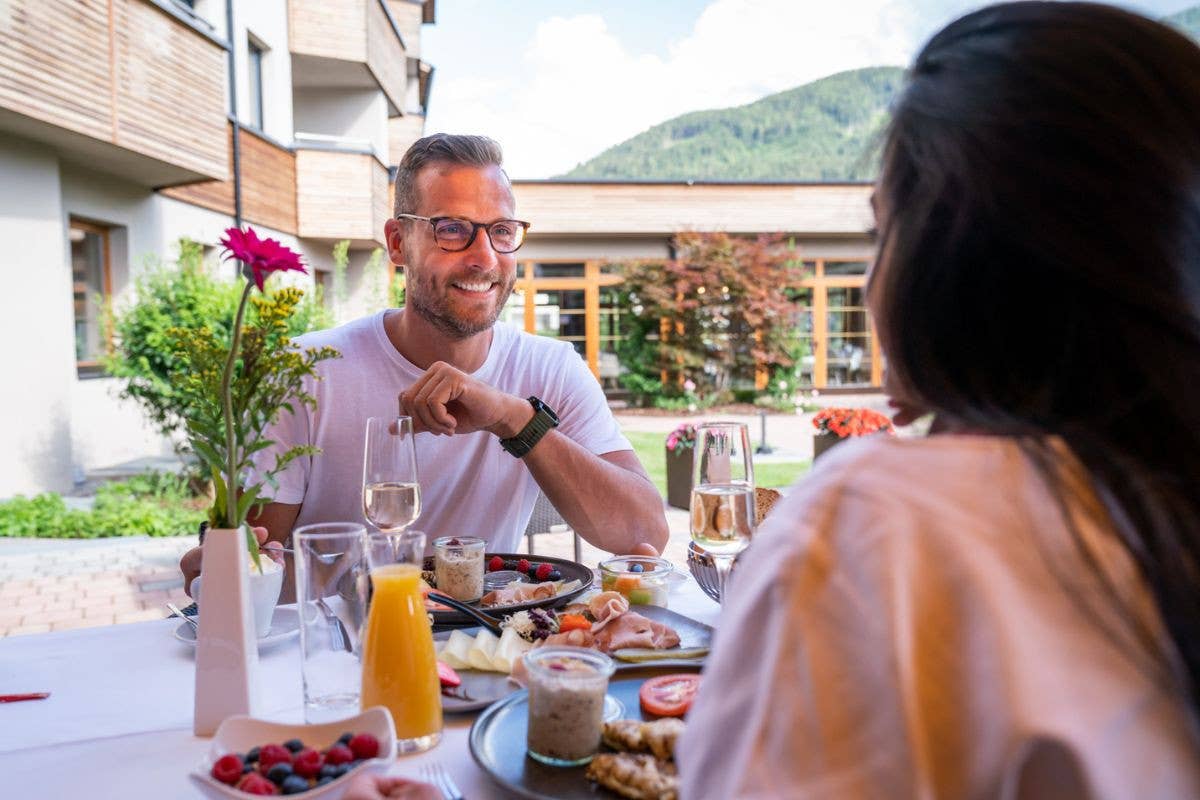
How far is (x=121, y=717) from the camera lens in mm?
1511

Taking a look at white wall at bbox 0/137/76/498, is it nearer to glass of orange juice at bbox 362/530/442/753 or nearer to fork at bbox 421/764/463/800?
glass of orange juice at bbox 362/530/442/753

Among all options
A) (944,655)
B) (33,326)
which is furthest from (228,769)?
(33,326)

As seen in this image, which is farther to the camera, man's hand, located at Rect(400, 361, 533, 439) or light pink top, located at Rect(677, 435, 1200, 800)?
man's hand, located at Rect(400, 361, 533, 439)

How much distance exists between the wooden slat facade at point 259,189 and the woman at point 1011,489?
38.8 ft

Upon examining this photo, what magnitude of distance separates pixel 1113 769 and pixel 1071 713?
5 cm

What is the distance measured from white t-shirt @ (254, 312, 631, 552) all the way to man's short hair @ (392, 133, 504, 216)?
0.44 meters

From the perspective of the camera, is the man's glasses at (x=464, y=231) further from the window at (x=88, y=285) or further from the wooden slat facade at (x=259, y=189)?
the wooden slat facade at (x=259, y=189)

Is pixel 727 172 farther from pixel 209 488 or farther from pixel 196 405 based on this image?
pixel 196 405

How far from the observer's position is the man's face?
2799 mm

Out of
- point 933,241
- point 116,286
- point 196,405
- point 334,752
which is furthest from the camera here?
point 116,286

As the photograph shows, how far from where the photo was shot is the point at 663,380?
1917 cm

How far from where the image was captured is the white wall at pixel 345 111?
18.2m

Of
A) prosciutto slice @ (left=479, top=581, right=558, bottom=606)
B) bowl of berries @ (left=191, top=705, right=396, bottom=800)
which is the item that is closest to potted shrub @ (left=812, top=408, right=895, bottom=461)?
prosciutto slice @ (left=479, top=581, right=558, bottom=606)

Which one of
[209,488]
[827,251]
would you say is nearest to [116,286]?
[209,488]
